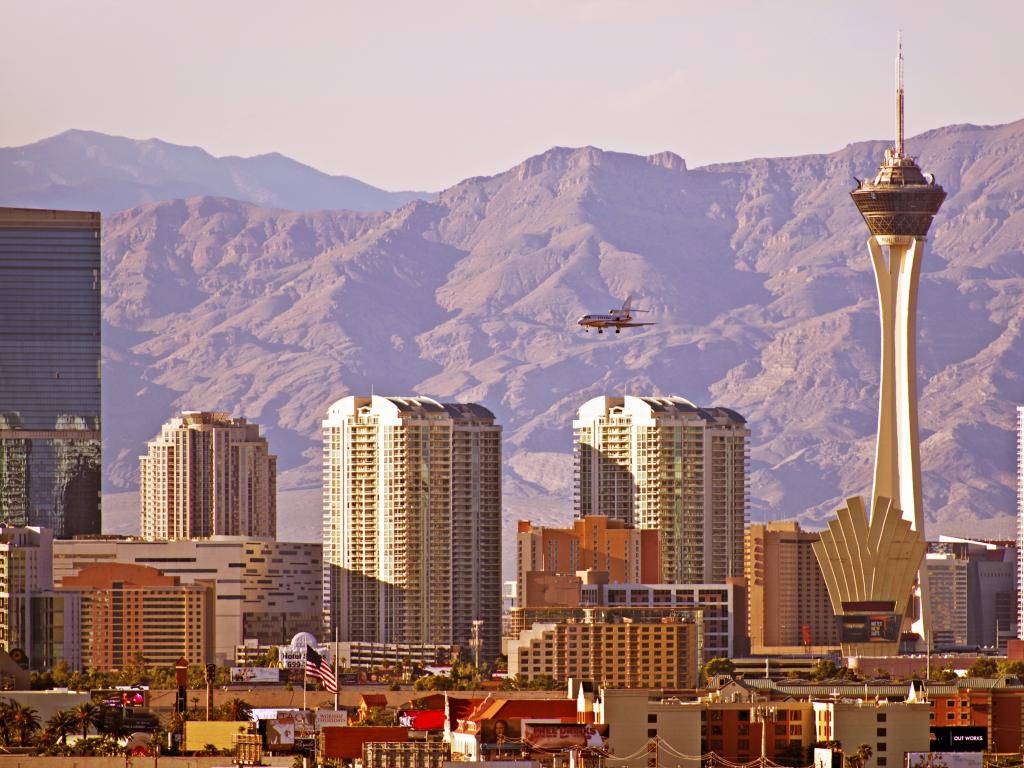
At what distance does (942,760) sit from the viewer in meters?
176

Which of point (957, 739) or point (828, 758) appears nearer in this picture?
point (828, 758)

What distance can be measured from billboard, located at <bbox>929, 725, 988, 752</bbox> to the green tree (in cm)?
538

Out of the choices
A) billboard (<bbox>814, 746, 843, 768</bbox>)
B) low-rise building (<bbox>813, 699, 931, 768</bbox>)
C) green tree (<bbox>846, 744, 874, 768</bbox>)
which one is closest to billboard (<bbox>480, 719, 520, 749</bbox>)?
billboard (<bbox>814, 746, 843, 768</bbox>)

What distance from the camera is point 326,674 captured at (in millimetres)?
198125

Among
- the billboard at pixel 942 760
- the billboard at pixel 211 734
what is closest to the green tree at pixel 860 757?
the billboard at pixel 942 760

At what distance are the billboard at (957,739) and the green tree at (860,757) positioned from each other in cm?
538

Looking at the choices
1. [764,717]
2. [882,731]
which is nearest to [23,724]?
[764,717]

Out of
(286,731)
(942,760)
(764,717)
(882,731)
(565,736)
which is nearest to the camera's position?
(565,736)

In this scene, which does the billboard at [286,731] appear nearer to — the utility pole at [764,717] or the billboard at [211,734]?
the billboard at [211,734]

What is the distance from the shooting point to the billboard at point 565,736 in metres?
174

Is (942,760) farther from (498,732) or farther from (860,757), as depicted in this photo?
(498,732)

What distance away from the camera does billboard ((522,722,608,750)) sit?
174 m

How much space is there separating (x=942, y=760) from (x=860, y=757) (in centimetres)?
480

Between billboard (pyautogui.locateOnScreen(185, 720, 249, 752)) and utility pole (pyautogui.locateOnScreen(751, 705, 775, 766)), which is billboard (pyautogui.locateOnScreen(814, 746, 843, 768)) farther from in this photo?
billboard (pyautogui.locateOnScreen(185, 720, 249, 752))
